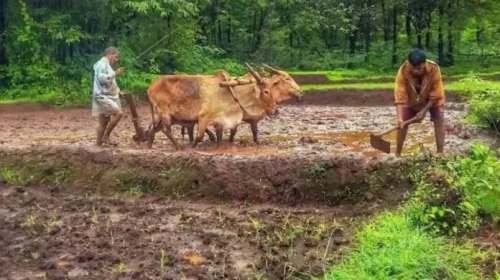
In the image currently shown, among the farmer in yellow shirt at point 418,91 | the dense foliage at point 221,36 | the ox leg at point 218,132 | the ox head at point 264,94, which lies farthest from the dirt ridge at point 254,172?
the dense foliage at point 221,36

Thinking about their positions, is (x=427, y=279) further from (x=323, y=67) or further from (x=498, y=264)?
(x=323, y=67)

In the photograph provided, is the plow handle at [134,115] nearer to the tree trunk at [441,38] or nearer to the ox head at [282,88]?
the ox head at [282,88]

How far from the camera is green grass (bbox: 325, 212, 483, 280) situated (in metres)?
6.96

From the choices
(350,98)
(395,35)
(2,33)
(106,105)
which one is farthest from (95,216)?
(395,35)

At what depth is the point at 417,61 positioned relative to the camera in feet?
33.8

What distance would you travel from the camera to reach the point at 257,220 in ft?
30.0

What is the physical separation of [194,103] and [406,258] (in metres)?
7.12

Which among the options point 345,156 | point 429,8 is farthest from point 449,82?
point 345,156

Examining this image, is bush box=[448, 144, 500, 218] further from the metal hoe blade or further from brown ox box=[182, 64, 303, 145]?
brown ox box=[182, 64, 303, 145]

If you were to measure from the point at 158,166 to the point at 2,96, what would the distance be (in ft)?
45.6

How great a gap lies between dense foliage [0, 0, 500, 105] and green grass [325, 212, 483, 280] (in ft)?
31.7

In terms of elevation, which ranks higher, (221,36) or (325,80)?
(221,36)

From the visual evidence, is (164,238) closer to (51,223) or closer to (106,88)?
(51,223)

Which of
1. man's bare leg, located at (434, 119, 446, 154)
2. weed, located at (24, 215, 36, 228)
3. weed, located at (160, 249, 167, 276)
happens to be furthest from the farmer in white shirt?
weed, located at (160, 249, 167, 276)
